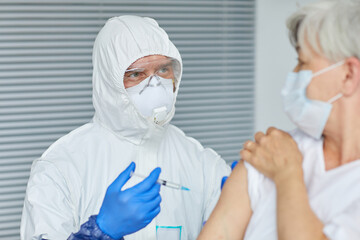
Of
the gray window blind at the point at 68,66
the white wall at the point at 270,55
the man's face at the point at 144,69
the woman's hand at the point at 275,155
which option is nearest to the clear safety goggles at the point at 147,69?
the man's face at the point at 144,69

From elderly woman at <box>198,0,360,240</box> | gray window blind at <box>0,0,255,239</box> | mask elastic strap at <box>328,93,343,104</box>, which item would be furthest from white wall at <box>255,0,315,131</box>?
mask elastic strap at <box>328,93,343,104</box>

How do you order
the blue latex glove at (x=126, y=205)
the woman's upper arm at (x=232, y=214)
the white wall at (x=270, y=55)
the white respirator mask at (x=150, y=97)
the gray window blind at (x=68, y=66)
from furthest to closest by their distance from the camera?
the white wall at (x=270, y=55)
the gray window blind at (x=68, y=66)
the white respirator mask at (x=150, y=97)
the blue latex glove at (x=126, y=205)
the woman's upper arm at (x=232, y=214)

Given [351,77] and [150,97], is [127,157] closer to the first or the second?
[150,97]

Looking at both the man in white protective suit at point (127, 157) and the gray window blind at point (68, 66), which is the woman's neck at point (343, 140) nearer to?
the man in white protective suit at point (127, 157)

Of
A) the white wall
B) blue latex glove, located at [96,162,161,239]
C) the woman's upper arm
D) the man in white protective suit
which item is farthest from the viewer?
the white wall

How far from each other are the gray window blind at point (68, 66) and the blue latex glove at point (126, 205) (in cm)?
133

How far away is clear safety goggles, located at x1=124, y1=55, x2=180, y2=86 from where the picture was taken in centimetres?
175

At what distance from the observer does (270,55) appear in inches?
123

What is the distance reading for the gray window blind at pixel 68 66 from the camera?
2.66m

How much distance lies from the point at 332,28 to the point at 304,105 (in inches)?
7.2

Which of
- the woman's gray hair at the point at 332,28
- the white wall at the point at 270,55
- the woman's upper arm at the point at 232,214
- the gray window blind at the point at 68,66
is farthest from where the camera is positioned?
the white wall at the point at 270,55

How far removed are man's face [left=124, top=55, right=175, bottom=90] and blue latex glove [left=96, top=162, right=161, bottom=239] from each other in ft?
1.29

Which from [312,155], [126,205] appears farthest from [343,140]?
[126,205]

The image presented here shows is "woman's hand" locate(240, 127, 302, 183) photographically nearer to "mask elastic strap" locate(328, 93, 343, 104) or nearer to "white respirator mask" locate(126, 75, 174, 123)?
"mask elastic strap" locate(328, 93, 343, 104)
